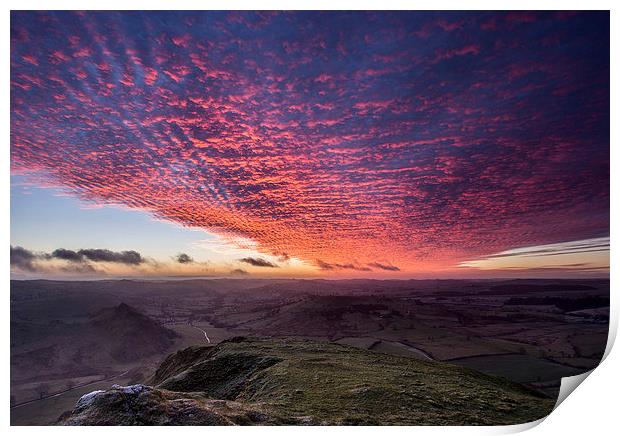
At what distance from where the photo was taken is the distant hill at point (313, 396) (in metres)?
8.61

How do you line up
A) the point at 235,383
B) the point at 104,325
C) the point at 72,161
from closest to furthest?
1. the point at 235,383
2. the point at 72,161
3. the point at 104,325

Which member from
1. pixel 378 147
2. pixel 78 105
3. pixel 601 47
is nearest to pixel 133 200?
pixel 78 105

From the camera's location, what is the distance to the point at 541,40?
50.2 feet

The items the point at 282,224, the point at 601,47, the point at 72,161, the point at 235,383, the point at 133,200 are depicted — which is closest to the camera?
the point at 235,383

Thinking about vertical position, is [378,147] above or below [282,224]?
above

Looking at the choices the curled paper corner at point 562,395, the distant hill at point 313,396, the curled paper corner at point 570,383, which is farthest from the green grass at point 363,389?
the curled paper corner at point 570,383

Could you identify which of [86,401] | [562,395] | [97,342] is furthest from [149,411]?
[97,342]

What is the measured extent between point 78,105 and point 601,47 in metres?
23.0

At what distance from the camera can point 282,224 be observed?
20844mm

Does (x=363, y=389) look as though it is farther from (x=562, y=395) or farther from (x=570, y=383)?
(x=570, y=383)

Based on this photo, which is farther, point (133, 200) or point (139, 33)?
point (133, 200)

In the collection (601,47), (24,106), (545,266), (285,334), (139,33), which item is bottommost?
(285,334)

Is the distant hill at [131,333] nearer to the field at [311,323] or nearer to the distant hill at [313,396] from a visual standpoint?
the field at [311,323]

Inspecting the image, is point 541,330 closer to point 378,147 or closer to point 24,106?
point 378,147
